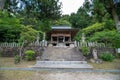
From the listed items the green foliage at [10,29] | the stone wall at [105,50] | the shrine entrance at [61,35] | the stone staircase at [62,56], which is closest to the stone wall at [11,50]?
the stone staircase at [62,56]

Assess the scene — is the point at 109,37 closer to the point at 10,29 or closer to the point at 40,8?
the point at 40,8

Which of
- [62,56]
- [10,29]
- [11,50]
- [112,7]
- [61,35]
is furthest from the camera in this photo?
[61,35]

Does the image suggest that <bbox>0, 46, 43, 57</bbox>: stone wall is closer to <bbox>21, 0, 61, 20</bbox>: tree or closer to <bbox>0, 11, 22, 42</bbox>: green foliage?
<bbox>0, 11, 22, 42</bbox>: green foliage

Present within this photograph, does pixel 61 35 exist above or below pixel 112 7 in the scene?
below

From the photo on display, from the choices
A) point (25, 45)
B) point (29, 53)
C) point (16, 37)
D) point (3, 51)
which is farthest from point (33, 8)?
point (16, 37)

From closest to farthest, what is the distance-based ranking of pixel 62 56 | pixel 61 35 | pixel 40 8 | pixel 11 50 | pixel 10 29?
1. pixel 40 8
2. pixel 62 56
3. pixel 11 50
4. pixel 10 29
5. pixel 61 35

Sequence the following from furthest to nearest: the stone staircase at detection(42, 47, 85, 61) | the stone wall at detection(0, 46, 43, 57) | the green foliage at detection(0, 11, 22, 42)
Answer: the green foliage at detection(0, 11, 22, 42)
the stone wall at detection(0, 46, 43, 57)
the stone staircase at detection(42, 47, 85, 61)

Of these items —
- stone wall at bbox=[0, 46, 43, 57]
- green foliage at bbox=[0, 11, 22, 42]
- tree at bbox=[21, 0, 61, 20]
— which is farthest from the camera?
green foliage at bbox=[0, 11, 22, 42]

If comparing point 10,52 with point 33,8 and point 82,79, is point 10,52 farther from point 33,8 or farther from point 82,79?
point 82,79

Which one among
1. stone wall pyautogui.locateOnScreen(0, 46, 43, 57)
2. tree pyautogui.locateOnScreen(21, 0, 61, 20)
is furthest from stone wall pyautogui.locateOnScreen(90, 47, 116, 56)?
tree pyautogui.locateOnScreen(21, 0, 61, 20)

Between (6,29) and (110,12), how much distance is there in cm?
1066

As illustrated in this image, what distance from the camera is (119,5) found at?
15938 mm

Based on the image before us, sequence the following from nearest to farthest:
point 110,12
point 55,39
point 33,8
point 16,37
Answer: point 33,8 < point 110,12 < point 16,37 < point 55,39

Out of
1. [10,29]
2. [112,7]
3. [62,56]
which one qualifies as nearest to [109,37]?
[112,7]
